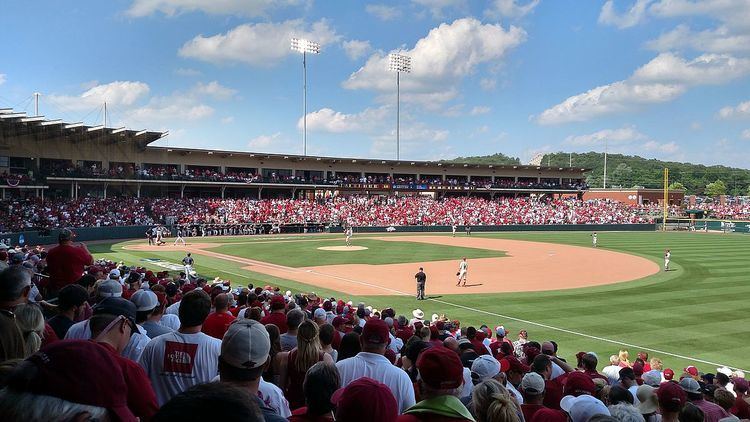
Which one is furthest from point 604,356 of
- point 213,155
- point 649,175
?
point 649,175

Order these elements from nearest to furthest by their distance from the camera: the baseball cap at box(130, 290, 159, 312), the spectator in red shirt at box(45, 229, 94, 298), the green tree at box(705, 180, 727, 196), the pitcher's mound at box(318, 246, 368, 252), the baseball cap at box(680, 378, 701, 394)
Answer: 1. the baseball cap at box(130, 290, 159, 312)
2. the baseball cap at box(680, 378, 701, 394)
3. the spectator in red shirt at box(45, 229, 94, 298)
4. the pitcher's mound at box(318, 246, 368, 252)
5. the green tree at box(705, 180, 727, 196)

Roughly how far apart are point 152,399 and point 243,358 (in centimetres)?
54

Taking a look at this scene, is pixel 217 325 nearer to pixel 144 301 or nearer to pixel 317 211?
pixel 144 301

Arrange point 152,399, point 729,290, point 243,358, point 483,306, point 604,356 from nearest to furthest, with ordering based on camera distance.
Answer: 1. point 152,399
2. point 243,358
3. point 604,356
4. point 483,306
5. point 729,290

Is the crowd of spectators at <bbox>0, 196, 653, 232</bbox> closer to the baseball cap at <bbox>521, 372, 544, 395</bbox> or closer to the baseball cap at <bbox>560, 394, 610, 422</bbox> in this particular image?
the baseball cap at <bbox>521, 372, 544, 395</bbox>

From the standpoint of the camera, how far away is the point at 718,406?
259 inches

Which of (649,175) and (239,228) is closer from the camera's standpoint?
(239,228)

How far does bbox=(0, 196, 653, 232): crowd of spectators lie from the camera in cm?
4853

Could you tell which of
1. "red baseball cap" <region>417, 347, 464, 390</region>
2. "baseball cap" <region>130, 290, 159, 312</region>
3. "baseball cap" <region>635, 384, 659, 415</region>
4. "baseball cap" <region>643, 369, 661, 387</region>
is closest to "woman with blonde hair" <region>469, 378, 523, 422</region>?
"red baseball cap" <region>417, 347, 464, 390</region>

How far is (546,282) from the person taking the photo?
Result: 1133 inches

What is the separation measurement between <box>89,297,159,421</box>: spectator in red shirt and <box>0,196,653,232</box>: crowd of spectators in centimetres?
4250

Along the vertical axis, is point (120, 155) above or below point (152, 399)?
above

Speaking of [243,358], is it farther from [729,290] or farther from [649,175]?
[649,175]

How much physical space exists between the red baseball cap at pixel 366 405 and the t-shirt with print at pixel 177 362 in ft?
5.84
